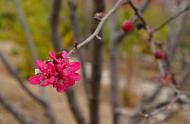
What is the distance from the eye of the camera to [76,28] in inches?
70.7

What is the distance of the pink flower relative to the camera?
74 centimetres

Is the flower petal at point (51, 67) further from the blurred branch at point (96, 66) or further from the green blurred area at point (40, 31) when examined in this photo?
the green blurred area at point (40, 31)

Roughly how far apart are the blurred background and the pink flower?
0.57 meters

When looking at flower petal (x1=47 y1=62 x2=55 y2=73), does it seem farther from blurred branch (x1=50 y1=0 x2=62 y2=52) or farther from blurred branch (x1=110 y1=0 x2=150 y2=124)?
blurred branch (x1=110 y1=0 x2=150 y2=124)

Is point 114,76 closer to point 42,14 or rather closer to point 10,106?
point 10,106

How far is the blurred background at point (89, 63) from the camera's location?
1721 millimetres

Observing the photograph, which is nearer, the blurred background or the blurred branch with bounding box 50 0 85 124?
the blurred branch with bounding box 50 0 85 124

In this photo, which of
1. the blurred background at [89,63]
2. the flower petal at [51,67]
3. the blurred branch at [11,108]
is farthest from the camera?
the blurred branch at [11,108]

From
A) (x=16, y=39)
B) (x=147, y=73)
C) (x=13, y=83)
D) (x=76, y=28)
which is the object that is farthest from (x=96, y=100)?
(x=147, y=73)

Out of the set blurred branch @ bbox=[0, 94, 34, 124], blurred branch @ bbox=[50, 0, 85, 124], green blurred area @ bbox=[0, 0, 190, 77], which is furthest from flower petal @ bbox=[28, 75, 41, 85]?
green blurred area @ bbox=[0, 0, 190, 77]

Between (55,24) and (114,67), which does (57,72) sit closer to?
(55,24)

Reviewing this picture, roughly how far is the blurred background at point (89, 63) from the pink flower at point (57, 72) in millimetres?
569

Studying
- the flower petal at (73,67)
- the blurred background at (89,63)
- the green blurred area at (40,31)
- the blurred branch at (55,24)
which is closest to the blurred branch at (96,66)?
the blurred background at (89,63)

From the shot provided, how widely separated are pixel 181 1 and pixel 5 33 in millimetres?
3258
